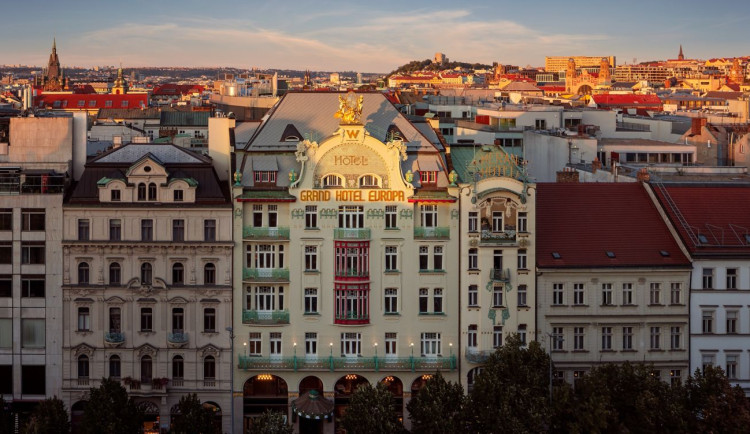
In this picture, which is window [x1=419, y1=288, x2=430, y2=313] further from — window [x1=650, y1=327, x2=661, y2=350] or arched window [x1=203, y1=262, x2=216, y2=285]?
window [x1=650, y1=327, x2=661, y2=350]

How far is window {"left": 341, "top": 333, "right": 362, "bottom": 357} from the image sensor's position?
8600 centimetres

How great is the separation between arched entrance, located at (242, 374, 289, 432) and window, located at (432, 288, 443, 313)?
426 inches

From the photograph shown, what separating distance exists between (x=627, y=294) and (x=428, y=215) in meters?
13.9

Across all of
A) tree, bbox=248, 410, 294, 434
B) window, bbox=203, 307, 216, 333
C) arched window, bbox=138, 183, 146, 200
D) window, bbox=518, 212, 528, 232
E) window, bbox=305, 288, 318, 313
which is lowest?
tree, bbox=248, 410, 294, 434

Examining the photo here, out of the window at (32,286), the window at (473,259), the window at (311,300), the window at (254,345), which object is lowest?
the window at (254,345)

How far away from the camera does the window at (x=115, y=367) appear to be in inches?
3369

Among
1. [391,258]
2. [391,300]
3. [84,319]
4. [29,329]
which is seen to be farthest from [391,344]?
[29,329]

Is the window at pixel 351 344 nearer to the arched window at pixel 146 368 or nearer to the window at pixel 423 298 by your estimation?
the window at pixel 423 298

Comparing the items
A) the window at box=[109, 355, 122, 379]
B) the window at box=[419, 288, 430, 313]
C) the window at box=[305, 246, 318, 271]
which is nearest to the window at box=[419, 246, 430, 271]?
the window at box=[419, 288, 430, 313]

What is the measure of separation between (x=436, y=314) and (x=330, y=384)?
26.7ft

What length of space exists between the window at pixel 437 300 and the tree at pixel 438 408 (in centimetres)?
711

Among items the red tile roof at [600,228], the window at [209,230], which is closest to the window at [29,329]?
the window at [209,230]

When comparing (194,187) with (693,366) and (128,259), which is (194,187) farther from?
(693,366)

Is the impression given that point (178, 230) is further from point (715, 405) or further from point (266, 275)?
point (715, 405)
